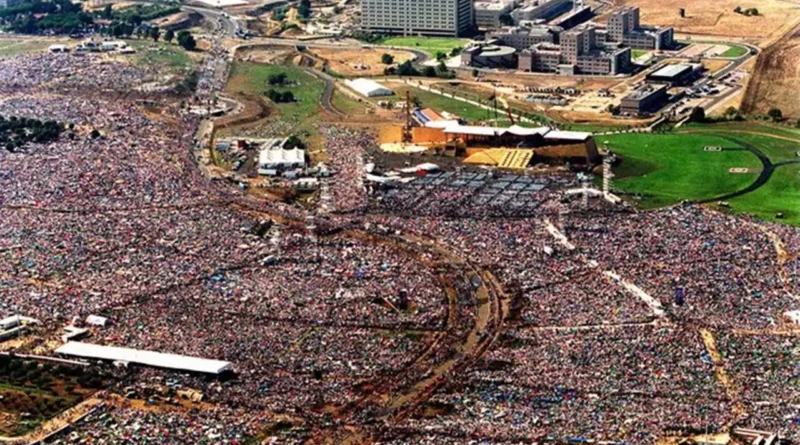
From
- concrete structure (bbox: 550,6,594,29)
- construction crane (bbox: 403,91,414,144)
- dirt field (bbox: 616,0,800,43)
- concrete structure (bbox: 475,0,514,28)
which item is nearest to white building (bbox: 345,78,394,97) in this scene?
construction crane (bbox: 403,91,414,144)

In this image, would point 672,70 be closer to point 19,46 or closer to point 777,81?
point 777,81

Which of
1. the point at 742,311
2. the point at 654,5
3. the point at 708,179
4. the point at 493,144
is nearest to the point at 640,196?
the point at 708,179

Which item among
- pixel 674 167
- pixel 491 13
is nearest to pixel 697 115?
pixel 674 167

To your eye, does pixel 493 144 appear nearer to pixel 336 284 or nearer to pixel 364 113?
pixel 364 113

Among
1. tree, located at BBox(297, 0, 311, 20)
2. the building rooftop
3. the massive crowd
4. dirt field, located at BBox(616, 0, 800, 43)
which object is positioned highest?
Result: the massive crowd

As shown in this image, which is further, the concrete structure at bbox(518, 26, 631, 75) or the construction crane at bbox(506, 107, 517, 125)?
the concrete structure at bbox(518, 26, 631, 75)

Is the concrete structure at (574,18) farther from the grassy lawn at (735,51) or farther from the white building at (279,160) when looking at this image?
the white building at (279,160)

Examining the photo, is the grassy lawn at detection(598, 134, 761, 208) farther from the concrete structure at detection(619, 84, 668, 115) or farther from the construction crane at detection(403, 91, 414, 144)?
the construction crane at detection(403, 91, 414, 144)
